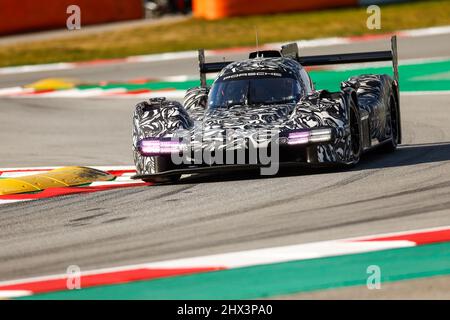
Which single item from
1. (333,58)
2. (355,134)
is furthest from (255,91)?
(333,58)

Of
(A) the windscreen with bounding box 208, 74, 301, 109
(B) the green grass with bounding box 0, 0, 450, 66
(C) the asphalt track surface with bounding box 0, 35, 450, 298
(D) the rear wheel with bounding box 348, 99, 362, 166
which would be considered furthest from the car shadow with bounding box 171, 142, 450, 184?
(B) the green grass with bounding box 0, 0, 450, 66

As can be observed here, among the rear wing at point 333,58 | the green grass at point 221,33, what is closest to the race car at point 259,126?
the rear wing at point 333,58

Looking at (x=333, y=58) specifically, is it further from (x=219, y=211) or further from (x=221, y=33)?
(x=221, y=33)

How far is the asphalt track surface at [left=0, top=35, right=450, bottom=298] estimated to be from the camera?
26.8ft

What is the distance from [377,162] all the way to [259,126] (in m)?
1.61

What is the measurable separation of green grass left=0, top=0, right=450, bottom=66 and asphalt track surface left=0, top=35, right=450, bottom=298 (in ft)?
41.7

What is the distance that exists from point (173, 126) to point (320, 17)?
18546 mm

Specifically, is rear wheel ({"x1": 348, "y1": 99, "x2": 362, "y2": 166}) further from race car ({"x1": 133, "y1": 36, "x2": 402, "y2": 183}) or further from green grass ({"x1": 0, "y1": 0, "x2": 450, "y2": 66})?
green grass ({"x1": 0, "y1": 0, "x2": 450, "y2": 66})

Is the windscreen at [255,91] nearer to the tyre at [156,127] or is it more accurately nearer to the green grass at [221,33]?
the tyre at [156,127]

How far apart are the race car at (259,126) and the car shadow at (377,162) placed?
0.49 ft

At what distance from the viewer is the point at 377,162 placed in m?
12.1

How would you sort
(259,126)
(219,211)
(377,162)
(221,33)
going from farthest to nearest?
1. (221,33)
2. (377,162)
3. (259,126)
4. (219,211)

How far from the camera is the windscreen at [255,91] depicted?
12.1m

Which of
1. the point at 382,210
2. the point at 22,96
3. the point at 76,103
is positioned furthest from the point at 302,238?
the point at 22,96
